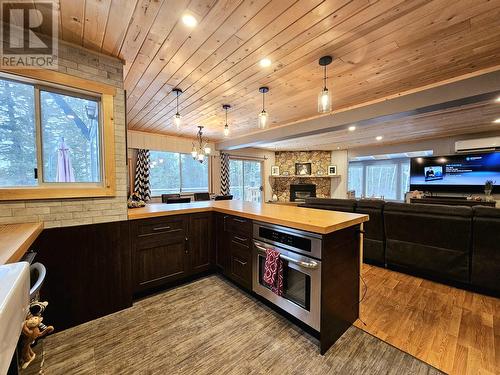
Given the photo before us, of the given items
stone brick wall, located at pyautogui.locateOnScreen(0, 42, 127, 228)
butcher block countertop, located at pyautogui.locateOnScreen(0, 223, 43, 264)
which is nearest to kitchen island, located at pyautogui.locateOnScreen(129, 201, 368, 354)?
stone brick wall, located at pyautogui.locateOnScreen(0, 42, 127, 228)

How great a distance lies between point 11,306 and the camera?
606 mm

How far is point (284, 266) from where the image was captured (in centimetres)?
187

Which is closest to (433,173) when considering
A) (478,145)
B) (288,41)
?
(478,145)

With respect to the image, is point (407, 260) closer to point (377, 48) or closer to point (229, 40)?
point (377, 48)

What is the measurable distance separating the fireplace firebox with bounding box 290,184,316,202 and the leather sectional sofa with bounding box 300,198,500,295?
4.86 m

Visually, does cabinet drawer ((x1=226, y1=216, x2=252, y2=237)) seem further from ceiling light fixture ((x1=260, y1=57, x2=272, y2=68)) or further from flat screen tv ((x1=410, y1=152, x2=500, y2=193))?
flat screen tv ((x1=410, y1=152, x2=500, y2=193))

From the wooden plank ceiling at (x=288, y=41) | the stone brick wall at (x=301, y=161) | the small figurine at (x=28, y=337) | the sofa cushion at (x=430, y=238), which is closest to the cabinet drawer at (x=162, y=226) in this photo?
the small figurine at (x=28, y=337)

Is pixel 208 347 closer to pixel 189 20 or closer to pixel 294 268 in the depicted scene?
pixel 294 268

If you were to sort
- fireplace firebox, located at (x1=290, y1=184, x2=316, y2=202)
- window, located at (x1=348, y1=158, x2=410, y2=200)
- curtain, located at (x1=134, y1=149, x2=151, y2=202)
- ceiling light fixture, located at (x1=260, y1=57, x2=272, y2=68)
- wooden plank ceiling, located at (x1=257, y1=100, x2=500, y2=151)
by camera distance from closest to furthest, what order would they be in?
ceiling light fixture, located at (x1=260, y1=57, x2=272, y2=68) → wooden plank ceiling, located at (x1=257, y1=100, x2=500, y2=151) → curtain, located at (x1=134, y1=149, x2=151, y2=202) → window, located at (x1=348, y1=158, x2=410, y2=200) → fireplace firebox, located at (x1=290, y1=184, x2=316, y2=202)

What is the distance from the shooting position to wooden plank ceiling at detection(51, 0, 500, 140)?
148 cm

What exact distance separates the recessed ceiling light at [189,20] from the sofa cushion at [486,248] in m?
3.37

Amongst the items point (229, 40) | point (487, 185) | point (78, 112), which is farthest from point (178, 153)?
point (487, 185)

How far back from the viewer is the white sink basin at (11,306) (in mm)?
535

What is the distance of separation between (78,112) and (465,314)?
4.09m
